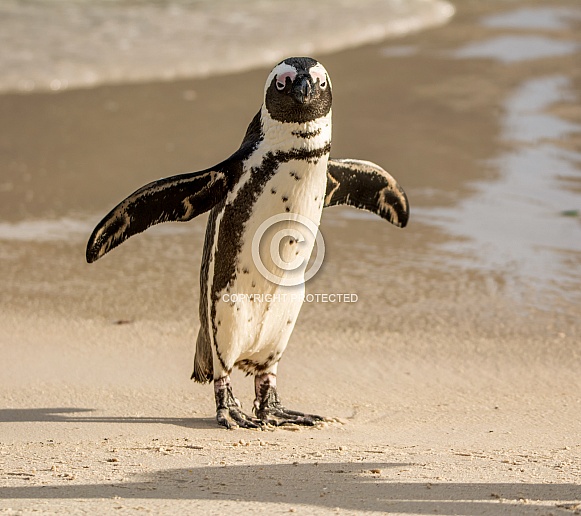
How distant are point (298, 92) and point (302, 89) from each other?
2 cm

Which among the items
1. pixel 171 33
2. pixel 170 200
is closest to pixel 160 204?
pixel 170 200

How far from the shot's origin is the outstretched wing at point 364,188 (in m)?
4.18

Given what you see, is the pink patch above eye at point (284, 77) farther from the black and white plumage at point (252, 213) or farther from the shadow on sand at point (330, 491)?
the shadow on sand at point (330, 491)

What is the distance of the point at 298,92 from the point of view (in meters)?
3.58

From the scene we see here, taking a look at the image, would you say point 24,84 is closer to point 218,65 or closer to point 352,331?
point 218,65

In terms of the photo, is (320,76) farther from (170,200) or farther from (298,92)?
(170,200)

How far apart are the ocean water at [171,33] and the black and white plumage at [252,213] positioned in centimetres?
661

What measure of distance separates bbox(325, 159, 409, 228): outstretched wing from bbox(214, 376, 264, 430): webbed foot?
83 centimetres

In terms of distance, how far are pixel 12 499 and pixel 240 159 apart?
1.48 meters

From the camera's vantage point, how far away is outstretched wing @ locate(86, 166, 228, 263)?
3.78 meters

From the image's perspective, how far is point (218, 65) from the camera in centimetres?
1116

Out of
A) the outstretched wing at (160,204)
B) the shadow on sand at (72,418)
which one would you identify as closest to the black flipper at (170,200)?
the outstretched wing at (160,204)

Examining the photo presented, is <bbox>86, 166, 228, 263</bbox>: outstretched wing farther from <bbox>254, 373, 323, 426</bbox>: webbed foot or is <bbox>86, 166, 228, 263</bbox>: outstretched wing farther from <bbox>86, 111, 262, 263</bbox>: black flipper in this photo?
<bbox>254, 373, 323, 426</bbox>: webbed foot

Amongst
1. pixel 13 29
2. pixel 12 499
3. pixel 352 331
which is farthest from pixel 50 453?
pixel 13 29
